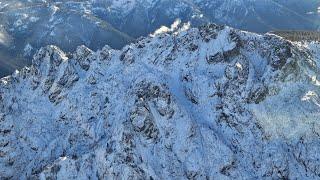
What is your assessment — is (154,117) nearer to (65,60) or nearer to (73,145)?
(73,145)

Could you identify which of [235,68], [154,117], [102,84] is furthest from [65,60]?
[235,68]

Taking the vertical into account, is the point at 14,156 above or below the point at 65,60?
below

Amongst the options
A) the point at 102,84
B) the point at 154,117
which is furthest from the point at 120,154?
the point at 102,84

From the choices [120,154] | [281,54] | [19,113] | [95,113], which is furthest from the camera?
[19,113]

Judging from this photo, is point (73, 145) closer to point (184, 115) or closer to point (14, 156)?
point (14, 156)

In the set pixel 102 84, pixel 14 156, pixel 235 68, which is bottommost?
pixel 14 156

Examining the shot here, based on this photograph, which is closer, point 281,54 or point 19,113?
point 281,54

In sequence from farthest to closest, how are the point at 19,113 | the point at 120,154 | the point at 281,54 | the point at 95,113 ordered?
the point at 19,113
the point at 95,113
the point at 281,54
the point at 120,154
